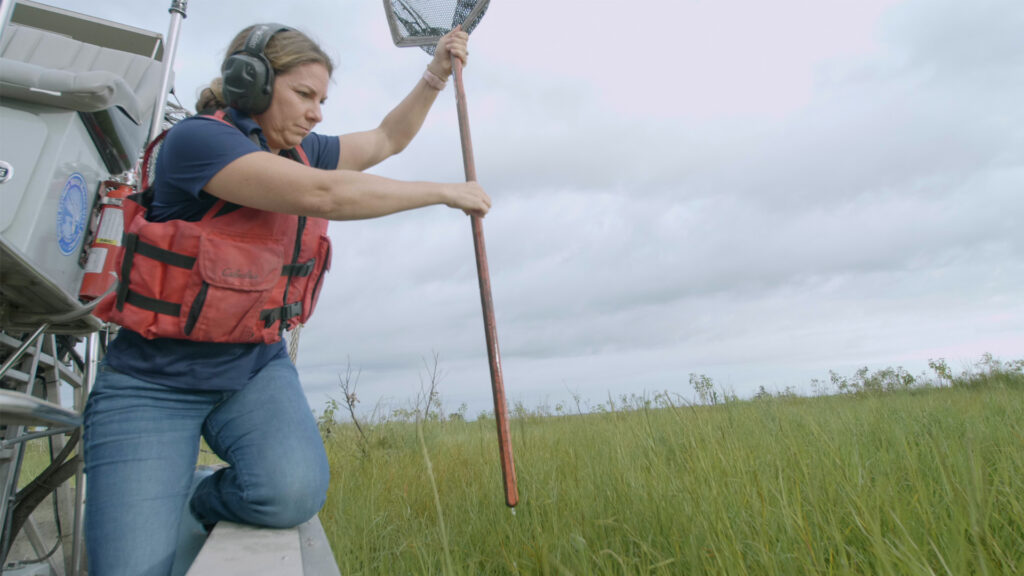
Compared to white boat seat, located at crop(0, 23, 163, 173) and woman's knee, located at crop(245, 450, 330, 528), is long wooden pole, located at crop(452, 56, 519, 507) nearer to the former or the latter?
woman's knee, located at crop(245, 450, 330, 528)

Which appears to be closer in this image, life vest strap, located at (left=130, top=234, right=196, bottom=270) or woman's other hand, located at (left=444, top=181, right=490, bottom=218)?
life vest strap, located at (left=130, top=234, right=196, bottom=270)

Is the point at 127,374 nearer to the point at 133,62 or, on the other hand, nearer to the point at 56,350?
the point at 56,350

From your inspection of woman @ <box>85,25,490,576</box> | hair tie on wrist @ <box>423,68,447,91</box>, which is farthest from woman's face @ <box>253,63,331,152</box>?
hair tie on wrist @ <box>423,68,447,91</box>

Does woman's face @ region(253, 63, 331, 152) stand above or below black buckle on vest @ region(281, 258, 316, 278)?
above

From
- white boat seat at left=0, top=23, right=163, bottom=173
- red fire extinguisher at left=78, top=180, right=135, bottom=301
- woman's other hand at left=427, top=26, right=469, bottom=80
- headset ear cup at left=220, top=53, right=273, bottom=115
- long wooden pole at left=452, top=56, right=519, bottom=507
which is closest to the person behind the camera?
headset ear cup at left=220, top=53, right=273, bottom=115

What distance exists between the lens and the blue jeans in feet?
6.51

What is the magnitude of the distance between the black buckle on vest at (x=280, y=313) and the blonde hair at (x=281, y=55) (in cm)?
74

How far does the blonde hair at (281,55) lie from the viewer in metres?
2.24

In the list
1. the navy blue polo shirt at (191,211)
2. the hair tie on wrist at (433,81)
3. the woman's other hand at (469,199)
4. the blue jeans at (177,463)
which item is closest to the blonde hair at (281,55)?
the navy blue polo shirt at (191,211)

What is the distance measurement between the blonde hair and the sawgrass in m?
1.67

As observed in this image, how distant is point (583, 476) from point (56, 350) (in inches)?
98.7

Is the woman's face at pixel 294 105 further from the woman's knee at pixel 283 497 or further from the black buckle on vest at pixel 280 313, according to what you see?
the woman's knee at pixel 283 497

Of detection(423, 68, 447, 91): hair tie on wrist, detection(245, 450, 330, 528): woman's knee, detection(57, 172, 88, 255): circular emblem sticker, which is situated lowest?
detection(245, 450, 330, 528): woman's knee

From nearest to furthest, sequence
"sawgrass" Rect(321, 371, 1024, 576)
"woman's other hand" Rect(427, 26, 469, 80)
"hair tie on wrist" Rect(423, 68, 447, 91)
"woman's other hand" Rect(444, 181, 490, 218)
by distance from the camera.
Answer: "sawgrass" Rect(321, 371, 1024, 576)
"woman's other hand" Rect(444, 181, 490, 218)
"woman's other hand" Rect(427, 26, 469, 80)
"hair tie on wrist" Rect(423, 68, 447, 91)
